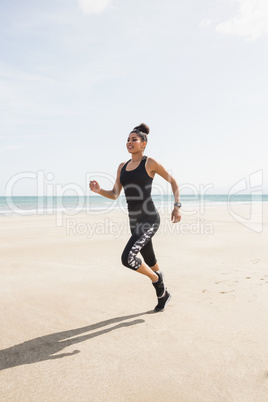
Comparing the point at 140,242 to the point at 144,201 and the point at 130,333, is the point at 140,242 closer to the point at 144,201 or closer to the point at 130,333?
the point at 144,201

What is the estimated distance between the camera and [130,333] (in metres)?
3.04

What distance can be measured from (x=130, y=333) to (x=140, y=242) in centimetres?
102

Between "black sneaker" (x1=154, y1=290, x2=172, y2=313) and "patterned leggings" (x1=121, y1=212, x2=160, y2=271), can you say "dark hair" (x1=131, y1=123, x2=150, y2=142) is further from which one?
"black sneaker" (x1=154, y1=290, x2=172, y2=313)

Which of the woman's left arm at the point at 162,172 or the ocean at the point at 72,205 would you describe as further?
the ocean at the point at 72,205

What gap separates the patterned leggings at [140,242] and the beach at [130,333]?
0.67 metres

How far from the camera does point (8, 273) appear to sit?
5.22 meters

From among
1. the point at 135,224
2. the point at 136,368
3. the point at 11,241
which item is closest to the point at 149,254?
the point at 135,224

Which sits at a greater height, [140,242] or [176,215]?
[176,215]

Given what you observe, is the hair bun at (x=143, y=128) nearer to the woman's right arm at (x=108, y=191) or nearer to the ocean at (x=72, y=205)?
the woman's right arm at (x=108, y=191)

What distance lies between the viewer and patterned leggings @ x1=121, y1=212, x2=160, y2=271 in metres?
3.36

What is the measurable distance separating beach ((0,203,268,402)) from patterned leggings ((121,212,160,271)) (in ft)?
2.20

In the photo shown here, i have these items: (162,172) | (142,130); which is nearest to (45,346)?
(162,172)

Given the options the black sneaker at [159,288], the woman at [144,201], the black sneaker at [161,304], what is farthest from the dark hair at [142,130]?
the black sneaker at [161,304]

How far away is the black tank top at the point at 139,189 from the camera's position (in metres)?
3.69
